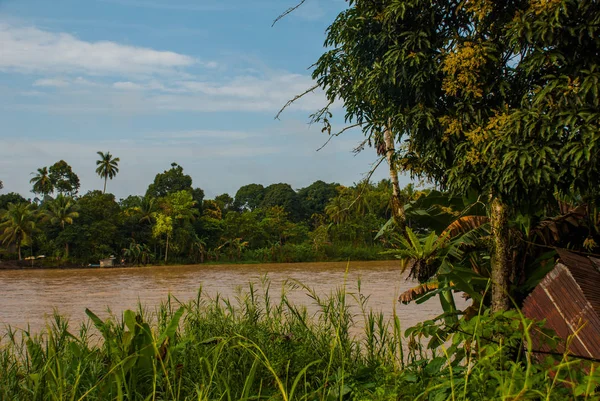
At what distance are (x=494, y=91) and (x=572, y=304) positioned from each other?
2038 mm

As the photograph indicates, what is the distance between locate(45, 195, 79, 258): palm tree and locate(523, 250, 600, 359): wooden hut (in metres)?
31.9

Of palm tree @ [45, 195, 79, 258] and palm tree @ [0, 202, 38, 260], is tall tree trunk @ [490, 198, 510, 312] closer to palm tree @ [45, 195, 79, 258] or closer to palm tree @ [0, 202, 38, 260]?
palm tree @ [45, 195, 79, 258]

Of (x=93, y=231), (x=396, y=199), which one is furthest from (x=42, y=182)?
(x=396, y=199)

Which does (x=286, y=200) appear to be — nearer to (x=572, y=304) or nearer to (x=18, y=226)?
(x=18, y=226)

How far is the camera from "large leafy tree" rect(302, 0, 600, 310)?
4.01 m

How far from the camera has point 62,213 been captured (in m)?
33.3

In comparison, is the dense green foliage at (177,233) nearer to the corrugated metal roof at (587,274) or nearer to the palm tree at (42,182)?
the palm tree at (42,182)

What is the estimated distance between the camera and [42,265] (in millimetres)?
32094

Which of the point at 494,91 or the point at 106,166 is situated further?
the point at 106,166

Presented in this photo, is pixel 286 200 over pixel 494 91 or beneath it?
over

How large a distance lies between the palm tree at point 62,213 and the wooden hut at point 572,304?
31869 mm

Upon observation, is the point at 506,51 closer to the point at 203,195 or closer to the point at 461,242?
the point at 461,242

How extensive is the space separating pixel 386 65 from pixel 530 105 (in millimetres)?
1158

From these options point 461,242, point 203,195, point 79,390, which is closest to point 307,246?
point 203,195
